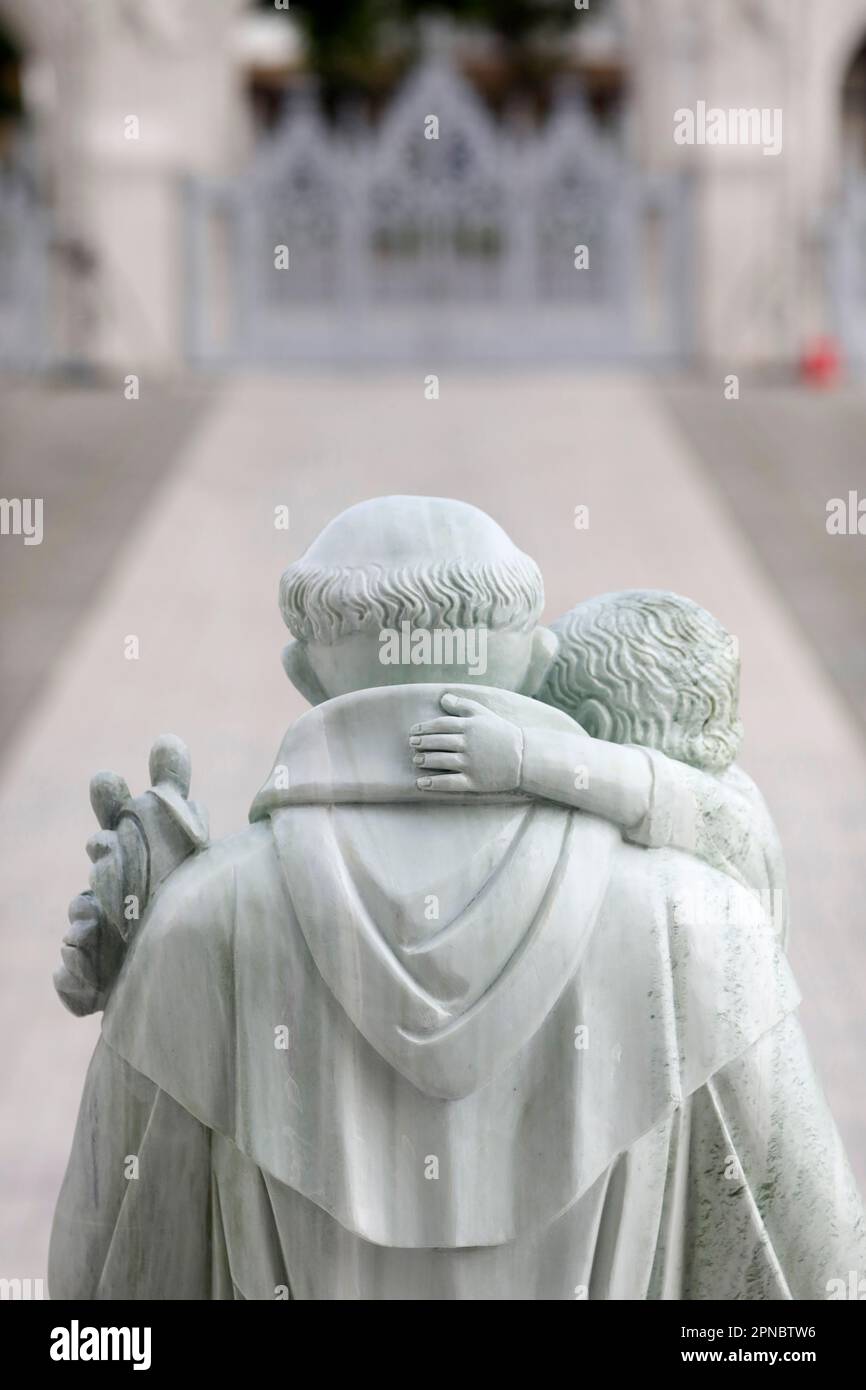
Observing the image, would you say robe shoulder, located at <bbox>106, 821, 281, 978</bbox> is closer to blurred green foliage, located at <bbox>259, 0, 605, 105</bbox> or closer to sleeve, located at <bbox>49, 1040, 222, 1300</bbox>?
sleeve, located at <bbox>49, 1040, 222, 1300</bbox>

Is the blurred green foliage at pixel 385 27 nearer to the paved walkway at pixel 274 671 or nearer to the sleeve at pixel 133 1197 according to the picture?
the paved walkway at pixel 274 671

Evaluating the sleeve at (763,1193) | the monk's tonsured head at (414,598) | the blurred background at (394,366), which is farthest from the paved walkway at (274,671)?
the sleeve at (763,1193)

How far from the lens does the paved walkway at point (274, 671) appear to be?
11.4 feet

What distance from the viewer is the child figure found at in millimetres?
→ 1926

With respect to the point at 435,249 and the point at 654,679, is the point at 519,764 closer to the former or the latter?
the point at 654,679

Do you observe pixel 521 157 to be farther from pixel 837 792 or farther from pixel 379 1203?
pixel 379 1203

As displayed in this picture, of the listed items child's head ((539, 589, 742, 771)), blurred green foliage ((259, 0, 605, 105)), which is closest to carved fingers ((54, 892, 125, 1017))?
child's head ((539, 589, 742, 771))

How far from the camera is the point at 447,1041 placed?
6.24ft

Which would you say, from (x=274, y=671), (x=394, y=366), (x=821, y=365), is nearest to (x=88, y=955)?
(x=274, y=671)

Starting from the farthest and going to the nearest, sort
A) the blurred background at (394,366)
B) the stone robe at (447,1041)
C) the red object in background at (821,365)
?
the red object in background at (821,365)
the blurred background at (394,366)
the stone robe at (447,1041)

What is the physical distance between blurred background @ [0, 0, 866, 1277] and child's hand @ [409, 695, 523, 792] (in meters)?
0.48

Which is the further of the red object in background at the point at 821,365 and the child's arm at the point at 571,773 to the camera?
the red object in background at the point at 821,365

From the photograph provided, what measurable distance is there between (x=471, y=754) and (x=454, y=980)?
0.21 meters

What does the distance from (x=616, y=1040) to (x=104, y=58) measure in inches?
594
